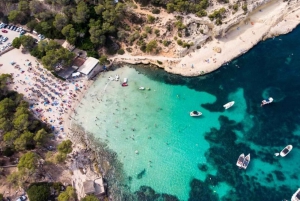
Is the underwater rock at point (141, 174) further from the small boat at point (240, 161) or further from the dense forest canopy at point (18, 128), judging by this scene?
the dense forest canopy at point (18, 128)

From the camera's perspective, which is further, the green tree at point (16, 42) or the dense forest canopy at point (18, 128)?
the green tree at point (16, 42)

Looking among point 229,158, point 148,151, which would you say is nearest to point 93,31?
point 148,151

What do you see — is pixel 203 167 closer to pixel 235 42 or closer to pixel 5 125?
pixel 235 42

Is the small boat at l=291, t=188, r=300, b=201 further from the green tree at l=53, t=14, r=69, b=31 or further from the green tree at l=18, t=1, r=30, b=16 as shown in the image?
the green tree at l=18, t=1, r=30, b=16

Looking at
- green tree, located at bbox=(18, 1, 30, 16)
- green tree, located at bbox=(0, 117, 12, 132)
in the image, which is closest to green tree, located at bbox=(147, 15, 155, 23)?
green tree, located at bbox=(18, 1, 30, 16)

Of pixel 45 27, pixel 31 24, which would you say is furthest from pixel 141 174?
pixel 31 24

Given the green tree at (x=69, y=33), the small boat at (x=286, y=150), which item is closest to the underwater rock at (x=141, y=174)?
the small boat at (x=286, y=150)
